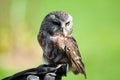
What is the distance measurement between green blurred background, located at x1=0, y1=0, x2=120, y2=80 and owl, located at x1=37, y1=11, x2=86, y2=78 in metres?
1.72

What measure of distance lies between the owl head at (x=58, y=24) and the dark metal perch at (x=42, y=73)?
36cm

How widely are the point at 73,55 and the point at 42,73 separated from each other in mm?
543

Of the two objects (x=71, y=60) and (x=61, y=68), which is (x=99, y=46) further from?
(x=61, y=68)

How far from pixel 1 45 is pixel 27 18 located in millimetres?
443

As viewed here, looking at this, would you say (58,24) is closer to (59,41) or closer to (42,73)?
(59,41)

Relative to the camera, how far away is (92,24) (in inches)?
184

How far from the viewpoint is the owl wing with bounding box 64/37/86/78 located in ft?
7.08

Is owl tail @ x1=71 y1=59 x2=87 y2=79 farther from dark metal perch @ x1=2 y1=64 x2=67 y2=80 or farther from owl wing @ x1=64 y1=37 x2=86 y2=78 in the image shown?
dark metal perch @ x1=2 y1=64 x2=67 y2=80

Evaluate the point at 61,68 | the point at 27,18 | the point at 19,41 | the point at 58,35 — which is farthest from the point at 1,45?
the point at 61,68

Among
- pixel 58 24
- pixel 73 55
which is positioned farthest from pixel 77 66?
pixel 58 24

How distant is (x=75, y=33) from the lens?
178 inches

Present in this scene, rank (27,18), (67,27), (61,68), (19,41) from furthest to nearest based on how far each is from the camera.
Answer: (27,18) → (19,41) → (67,27) → (61,68)

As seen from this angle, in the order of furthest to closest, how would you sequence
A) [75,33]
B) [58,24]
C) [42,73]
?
[75,33] < [58,24] < [42,73]

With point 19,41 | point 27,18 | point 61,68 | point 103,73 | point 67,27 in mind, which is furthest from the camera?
point 27,18
